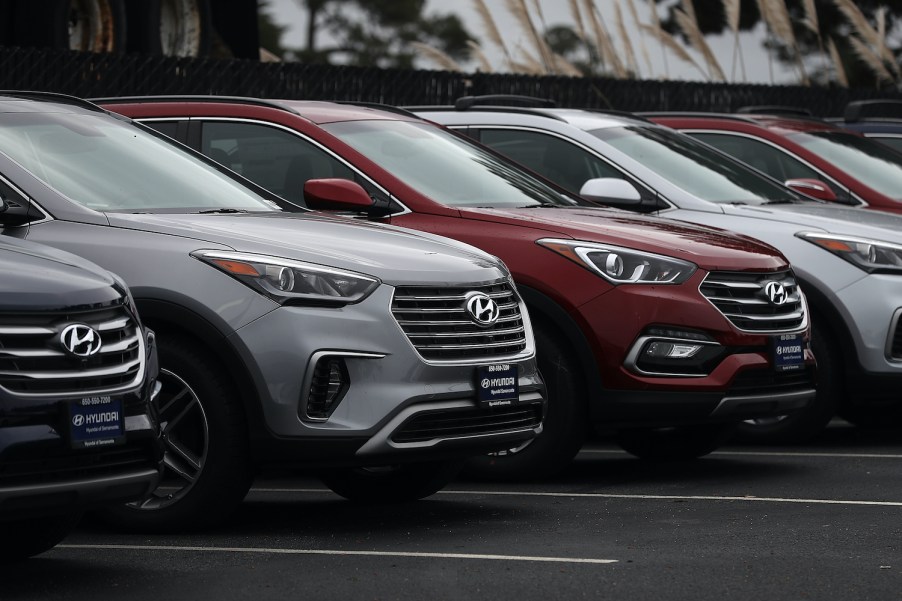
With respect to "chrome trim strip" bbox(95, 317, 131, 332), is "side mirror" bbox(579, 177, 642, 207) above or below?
below

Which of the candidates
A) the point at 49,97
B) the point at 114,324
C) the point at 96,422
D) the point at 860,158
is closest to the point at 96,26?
the point at 860,158

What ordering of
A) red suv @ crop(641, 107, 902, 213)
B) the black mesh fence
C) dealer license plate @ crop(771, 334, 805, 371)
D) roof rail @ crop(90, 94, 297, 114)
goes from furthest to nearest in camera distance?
red suv @ crop(641, 107, 902, 213), the black mesh fence, roof rail @ crop(90, 94, 297, 114), dealer license plate @ crop(771, 334, 805, 371)

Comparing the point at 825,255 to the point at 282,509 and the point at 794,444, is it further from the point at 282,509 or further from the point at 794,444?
the point at 282,509

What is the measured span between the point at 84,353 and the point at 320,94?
9.79 metres

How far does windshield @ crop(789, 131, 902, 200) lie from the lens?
1288cm

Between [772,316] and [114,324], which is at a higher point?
[114,324]

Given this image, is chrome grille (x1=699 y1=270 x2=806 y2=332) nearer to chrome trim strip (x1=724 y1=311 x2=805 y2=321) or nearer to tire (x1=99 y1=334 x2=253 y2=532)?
chrome trim strip (x1=724 y1=311 x2=805 y2=321)

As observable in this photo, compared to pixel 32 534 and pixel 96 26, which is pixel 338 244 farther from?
pixel 96 26

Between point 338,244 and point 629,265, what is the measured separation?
189 centimetres

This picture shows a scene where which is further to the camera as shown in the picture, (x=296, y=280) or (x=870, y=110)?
(x=870, y=110)

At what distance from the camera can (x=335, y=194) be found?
326 inches

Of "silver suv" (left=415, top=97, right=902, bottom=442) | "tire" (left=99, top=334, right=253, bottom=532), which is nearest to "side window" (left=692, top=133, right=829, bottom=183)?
"silver suv" (left=415, top=97, right=902, bottom=442)

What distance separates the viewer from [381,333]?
683 centimetres

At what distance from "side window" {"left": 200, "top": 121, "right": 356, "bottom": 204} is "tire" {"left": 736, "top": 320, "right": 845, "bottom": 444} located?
2.98 meters
